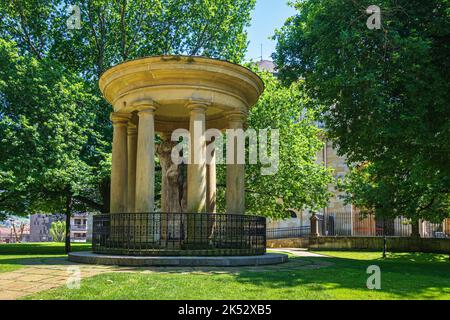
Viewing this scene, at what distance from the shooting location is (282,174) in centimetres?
2341

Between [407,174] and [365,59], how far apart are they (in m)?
10.6

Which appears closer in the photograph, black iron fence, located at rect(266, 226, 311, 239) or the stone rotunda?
the stone rotunda

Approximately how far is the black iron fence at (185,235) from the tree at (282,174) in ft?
36.4

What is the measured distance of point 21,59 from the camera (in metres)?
19.0

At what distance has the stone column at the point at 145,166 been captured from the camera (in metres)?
11.3

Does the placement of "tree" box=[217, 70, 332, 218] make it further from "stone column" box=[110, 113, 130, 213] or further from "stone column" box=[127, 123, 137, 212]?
"stone column" box=[110, 113, 130, 213]

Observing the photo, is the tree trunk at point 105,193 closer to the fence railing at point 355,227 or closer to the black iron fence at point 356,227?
the fence railing at point 355,227

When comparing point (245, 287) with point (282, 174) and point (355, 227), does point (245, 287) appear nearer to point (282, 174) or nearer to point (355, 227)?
point (282, 174)

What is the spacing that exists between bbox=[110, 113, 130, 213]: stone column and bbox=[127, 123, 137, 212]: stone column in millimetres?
735

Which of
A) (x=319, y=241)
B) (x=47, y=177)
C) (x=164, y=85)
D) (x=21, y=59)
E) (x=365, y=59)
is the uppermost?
(x=21, y=59)

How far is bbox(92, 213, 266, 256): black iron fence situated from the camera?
10.7 m

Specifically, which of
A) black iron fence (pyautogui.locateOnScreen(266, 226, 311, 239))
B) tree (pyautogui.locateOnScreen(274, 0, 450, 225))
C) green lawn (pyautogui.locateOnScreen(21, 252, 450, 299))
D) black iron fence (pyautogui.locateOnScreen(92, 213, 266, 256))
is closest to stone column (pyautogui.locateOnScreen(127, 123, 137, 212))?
black iron fence (pyautogui.locateOnScreen(92, 213, 266, 256))

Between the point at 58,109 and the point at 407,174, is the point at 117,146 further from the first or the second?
the point at 407,174
